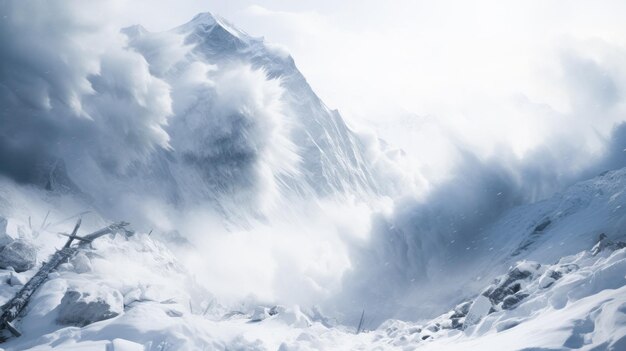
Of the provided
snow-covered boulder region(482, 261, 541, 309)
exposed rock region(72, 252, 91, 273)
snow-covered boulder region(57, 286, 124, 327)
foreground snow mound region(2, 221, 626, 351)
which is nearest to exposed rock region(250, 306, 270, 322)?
foreground snow mound region(2, 221, 626, 351)

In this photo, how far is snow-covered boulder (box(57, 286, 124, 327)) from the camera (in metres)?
24.6

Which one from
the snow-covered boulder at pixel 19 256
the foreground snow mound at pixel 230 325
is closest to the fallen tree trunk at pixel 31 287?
the foreground snow mound at pixel 230 325

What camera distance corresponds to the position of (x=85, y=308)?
25.0 m

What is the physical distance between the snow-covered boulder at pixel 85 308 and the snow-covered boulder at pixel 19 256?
9.05 m

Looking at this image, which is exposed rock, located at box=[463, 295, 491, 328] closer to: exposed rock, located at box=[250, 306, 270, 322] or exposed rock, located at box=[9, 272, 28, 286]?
exposed rock, located at box=[250, 306, 270, 322]

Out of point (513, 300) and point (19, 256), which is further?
point (513, 300)

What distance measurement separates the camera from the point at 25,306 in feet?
84.8

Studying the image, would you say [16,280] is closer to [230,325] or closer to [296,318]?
[230,325]

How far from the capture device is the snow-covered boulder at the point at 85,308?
80.7ft

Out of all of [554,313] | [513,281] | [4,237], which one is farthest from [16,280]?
[513,281]

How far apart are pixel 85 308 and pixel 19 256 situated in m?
11.5

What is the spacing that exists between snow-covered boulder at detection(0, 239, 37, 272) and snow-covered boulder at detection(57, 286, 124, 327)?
905 centimetres

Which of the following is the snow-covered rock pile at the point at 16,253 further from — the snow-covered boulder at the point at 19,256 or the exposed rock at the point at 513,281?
the exposed rock at the point at 513,281

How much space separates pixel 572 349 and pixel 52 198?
76.3m
